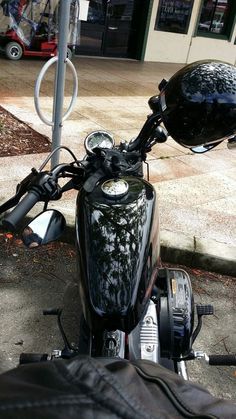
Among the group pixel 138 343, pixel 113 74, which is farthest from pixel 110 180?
pixel 113 74

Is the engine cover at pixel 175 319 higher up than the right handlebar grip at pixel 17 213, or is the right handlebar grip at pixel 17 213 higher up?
the right handlebar grip at pixel 17 213

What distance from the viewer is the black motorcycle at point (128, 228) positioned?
5.27ft

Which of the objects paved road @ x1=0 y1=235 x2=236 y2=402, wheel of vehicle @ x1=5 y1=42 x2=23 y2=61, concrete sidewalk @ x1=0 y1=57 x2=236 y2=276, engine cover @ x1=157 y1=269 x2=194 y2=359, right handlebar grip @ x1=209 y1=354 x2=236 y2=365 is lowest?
paved road @ x1=0 y1=235 x2=236 y2=402

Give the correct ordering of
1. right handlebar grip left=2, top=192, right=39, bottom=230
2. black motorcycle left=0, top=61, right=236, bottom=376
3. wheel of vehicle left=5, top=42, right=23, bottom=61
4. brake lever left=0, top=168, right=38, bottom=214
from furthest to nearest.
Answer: wheel of vehicle left=5, top=42, right=23, bottom=61 < brake lever left=0, top=168, right=38, bottom=214 < black motorcycle left=0, top=61, right=236, bottom=376 < right handlebar grip left=2, top=192, right=39, bottom=230

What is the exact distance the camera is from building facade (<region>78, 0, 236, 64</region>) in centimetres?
1184

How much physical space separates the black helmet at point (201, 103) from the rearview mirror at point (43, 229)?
0.61 meters

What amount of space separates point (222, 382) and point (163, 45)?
12.0 metres

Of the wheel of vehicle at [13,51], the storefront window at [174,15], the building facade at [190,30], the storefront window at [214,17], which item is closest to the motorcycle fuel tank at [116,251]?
the wheel of vehicle at [13,51]

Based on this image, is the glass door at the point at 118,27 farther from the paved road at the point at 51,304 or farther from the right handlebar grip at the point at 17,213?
the right handlebar grip at the point at 17,213

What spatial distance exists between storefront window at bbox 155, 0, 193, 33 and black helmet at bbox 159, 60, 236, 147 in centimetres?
1152

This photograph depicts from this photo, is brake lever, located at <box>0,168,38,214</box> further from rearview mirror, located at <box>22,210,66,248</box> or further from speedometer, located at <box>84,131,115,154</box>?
speedometer, located at <box>84,131,115,154</box>

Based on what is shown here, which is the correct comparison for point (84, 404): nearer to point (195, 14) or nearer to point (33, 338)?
point (33, 338)

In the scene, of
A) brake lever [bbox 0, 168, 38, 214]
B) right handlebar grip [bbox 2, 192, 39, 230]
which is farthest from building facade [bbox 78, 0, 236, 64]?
right handlebar grip [bbox 2, 192, 39, 230]

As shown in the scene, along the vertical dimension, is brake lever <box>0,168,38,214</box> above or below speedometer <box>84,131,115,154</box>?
below
